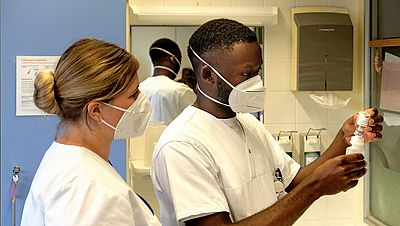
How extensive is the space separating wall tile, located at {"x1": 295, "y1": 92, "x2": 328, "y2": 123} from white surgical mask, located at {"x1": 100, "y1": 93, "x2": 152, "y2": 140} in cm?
147

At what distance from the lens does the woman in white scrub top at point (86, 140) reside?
1.11 meters

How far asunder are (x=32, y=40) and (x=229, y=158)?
1.07 metres

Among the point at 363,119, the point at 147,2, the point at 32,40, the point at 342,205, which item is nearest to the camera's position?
the point at 363,119

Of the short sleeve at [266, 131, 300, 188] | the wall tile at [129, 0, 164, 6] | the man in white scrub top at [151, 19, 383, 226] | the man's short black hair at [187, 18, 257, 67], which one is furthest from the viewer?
the wall tile at [129, 0, 164, 6]

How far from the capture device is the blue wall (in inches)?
80.8

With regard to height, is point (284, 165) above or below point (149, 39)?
below

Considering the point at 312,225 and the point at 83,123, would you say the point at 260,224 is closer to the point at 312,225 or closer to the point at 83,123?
the point at 83,123

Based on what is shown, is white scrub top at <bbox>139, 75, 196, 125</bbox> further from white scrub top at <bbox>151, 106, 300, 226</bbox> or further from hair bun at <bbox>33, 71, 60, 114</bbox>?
hair bun at <bbox>33, 71, 60, 114</bbox>

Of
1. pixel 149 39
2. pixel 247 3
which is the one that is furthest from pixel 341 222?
pixel 149 39

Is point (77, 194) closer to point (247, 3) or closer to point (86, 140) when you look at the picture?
point (86, 140)

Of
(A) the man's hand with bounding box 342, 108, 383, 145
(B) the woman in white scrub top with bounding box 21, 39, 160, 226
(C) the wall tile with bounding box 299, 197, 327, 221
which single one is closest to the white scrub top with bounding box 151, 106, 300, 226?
(B) the woman in white scrub top with bounding box 21, 39, 160, 226

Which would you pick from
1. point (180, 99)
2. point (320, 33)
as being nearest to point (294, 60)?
point (320, 33)

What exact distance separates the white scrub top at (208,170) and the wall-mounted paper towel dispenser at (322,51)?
1.15m

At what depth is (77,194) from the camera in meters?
1.11
